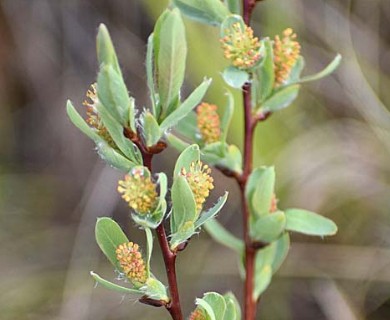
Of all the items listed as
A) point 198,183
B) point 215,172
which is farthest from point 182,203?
point 215,172

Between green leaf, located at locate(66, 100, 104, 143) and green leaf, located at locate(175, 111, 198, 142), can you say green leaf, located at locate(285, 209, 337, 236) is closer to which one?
green leaf, located at locate(175, 111, 198, 142)

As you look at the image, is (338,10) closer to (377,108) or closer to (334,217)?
(377,108)

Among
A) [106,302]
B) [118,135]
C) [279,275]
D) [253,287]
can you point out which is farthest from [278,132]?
[118,135]

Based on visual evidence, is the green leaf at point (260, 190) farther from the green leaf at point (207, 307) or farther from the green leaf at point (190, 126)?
the green leaf at point (207, 307)

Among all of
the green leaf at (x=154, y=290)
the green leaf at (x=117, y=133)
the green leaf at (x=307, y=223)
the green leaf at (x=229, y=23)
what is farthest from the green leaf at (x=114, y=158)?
the green leaf at (x=307, y=223)

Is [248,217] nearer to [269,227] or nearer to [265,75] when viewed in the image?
[269,227]

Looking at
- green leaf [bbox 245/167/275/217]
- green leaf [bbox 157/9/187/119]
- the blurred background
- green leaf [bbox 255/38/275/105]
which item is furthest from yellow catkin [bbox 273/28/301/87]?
the blurred background
